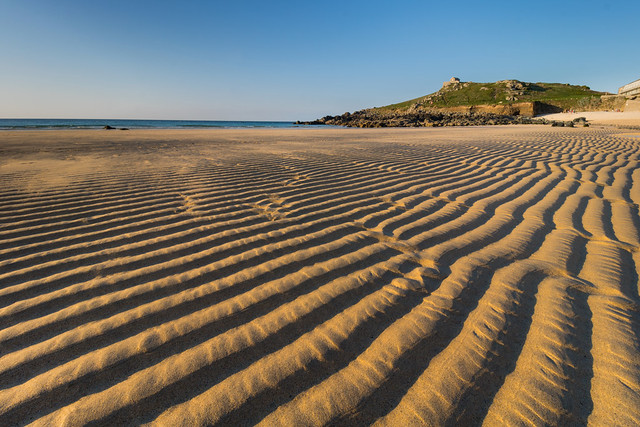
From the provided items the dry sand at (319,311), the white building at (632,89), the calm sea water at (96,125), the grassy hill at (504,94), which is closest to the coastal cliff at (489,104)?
the grassy hill at (504,94)

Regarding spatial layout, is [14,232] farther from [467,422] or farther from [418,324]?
[467,422]

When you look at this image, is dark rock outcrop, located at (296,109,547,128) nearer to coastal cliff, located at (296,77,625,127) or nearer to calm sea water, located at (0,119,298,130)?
coastal cliff, located at (296,77,625,127)

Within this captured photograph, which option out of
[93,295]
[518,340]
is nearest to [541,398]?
[518,340]

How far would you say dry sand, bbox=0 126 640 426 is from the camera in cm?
101

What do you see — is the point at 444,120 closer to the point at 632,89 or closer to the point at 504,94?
the point at 632,89

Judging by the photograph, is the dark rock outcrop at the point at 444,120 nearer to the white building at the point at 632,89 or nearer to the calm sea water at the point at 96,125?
the white building at the point at 632,89

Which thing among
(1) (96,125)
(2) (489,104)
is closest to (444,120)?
(2) (489,104)

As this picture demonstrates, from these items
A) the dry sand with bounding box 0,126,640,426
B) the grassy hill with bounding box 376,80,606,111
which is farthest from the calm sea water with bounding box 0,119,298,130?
the grassy hill with bounding box 376,80,606,111

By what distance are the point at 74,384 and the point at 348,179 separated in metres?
3.65

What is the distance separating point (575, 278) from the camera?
1737 millimetres

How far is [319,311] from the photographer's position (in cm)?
146

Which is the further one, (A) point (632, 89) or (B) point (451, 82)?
(B) point (451, 82)

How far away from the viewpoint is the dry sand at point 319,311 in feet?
3.31

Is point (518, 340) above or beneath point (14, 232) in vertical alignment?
beneath
